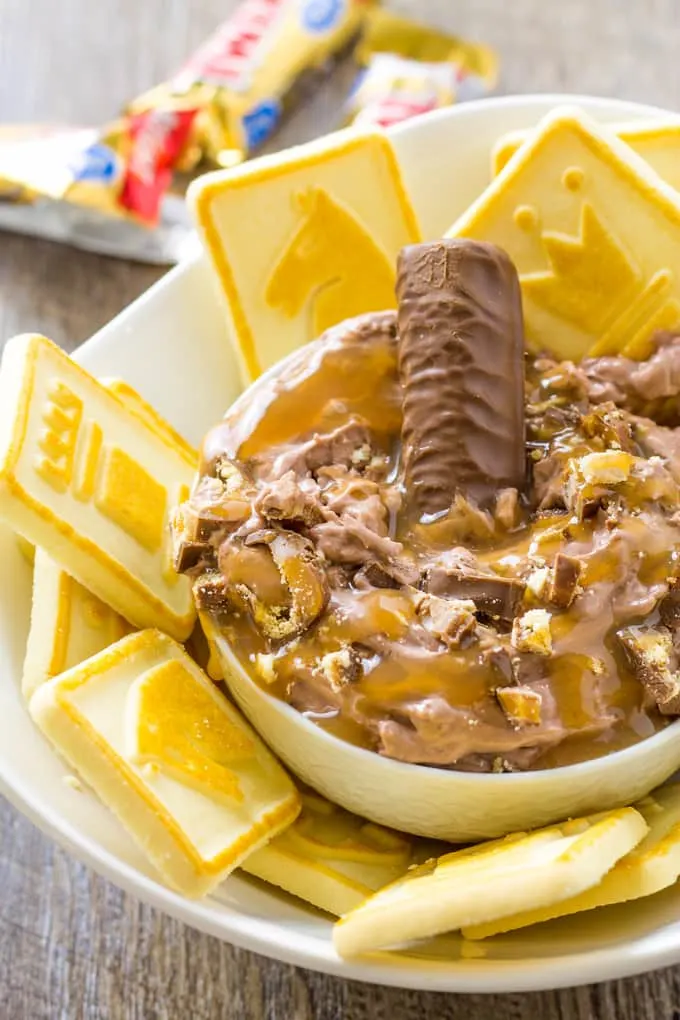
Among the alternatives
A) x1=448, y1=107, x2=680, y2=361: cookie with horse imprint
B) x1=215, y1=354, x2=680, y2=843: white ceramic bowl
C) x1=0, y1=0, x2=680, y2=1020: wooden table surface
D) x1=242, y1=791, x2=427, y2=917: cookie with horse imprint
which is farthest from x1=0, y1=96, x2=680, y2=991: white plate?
x1=448, y1=107, x2=680, y2=361: cookie with horse imprint

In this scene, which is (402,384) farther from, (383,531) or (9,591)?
(9,591)

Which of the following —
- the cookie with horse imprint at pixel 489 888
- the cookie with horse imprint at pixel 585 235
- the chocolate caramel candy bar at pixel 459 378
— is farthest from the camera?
the cookie with horse imprint at pixel 585 235

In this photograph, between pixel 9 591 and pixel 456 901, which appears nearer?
pixel 456 901

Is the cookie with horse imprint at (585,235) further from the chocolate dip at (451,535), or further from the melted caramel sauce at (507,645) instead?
the melted caramel sauce at (507,645)

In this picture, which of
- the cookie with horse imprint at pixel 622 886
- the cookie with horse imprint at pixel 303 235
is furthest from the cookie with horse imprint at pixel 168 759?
the cookie with horse imprint at pixel 303 235

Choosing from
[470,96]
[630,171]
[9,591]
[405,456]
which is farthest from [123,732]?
[470,96]

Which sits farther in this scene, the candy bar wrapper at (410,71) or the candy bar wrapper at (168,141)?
the candy bar wrapper at (410,71)

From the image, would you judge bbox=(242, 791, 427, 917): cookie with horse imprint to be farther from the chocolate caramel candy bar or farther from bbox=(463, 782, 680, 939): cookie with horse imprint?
the chocolate caramel candy bar

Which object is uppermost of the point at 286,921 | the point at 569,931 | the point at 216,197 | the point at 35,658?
the point at 216,197
